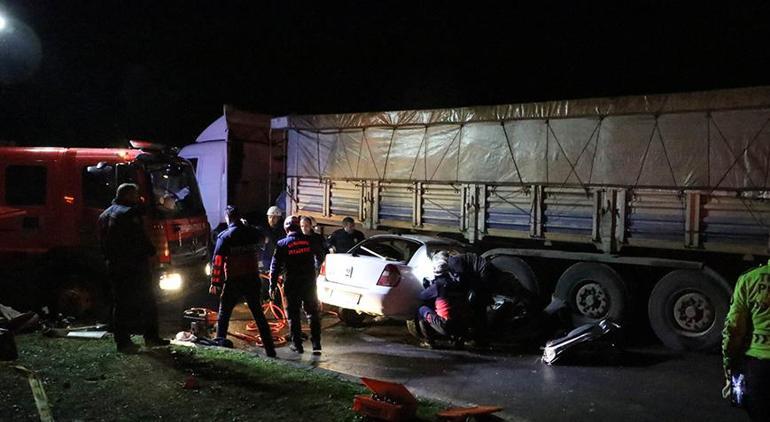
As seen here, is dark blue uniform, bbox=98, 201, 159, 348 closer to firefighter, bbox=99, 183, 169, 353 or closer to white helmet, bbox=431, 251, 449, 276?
firefighter, bbox=99, 183, 169, 353

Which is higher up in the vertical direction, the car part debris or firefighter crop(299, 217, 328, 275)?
firefighter crop(299, 217, 328, 275)

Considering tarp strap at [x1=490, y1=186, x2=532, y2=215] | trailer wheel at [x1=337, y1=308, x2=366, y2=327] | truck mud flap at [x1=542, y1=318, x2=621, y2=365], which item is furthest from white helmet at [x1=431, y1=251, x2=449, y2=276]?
tarp strap at [x1=490, y1=186, x2=532, y2=215]

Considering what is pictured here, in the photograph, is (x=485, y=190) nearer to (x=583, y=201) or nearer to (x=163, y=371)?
(x=583, y=201)

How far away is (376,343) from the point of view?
336 inches

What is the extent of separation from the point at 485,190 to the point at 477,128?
1.09m

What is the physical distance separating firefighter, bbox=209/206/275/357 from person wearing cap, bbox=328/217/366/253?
3.42 m

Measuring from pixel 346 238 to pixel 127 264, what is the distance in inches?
179

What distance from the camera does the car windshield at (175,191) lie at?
9195 mm

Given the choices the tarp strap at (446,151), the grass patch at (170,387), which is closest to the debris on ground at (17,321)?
the grass patch at (170,387)

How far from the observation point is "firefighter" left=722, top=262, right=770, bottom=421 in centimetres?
374

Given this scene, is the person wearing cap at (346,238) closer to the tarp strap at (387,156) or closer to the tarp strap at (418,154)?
the tarp strap at (387,156)

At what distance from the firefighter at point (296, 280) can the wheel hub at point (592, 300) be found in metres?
3.83

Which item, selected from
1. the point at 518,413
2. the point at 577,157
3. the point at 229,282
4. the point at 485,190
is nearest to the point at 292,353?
the point at 229,282

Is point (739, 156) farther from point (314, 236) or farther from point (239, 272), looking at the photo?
point (239, 272)
